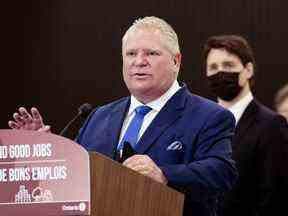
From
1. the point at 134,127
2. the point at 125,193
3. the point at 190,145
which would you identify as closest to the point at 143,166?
the point at 125,193

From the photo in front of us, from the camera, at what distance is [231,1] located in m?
5.13

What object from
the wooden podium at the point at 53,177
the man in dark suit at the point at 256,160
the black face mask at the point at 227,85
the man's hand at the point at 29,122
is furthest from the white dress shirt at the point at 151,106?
the black face mask at the point at 227,85

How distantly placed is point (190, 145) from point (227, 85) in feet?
5.49

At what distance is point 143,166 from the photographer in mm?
2240

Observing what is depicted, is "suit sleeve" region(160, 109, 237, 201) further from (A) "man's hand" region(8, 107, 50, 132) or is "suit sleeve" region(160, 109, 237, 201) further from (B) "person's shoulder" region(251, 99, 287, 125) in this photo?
(B) "person's shoulder" region(251, 99, 287, 125)

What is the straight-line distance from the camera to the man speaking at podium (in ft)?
7.99

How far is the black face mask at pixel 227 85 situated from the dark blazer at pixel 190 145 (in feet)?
4.76

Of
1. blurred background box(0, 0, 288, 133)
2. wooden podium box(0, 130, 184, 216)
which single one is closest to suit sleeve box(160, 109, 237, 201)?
wooden podium box(0, 130, 184, 216)

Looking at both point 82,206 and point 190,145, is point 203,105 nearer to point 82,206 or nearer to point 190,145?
point 190,145

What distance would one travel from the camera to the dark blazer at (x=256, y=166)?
3.83m

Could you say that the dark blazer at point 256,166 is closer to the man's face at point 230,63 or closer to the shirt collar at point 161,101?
the man's face at point 230,63

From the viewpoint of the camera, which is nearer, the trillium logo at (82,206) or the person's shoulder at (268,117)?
the trillium logo at (82,206)

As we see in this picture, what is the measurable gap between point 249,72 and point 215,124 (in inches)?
65.2


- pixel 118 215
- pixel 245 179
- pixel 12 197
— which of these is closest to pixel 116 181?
pixel 118 215
